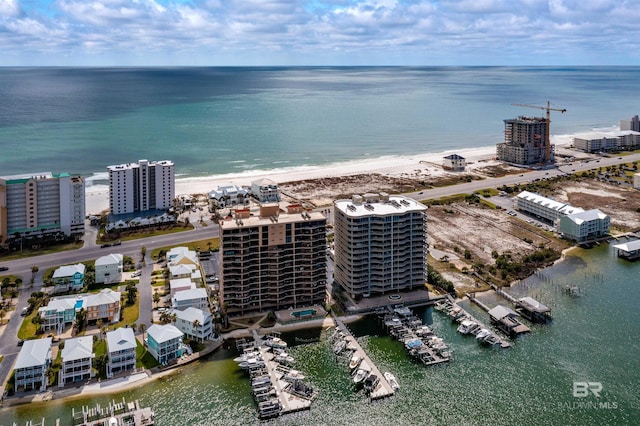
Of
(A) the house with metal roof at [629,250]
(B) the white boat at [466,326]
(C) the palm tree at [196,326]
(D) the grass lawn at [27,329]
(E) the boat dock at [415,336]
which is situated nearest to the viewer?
(E) the boat dock at [415,336]

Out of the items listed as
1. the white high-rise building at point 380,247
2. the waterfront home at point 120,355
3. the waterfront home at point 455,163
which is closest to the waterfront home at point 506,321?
the white high-rise building at point 380,247

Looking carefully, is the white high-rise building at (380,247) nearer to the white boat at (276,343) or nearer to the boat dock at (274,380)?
the white boat at (276,343)

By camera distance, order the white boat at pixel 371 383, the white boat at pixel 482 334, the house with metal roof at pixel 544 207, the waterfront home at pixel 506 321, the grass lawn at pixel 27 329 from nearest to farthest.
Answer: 1. the white boat at pixel 371 383
2. the grass lawn at pixel 27 329
3. the white boat at pixel 482 334
4. the waterfront home at pixel 506 321
5. the house with metal roof at pixel 544 207

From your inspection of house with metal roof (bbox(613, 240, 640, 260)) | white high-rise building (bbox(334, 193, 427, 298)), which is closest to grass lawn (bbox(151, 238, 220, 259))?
white high-rise building (bbox(334, 193, 427, 298))

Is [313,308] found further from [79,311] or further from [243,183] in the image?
[243,183]

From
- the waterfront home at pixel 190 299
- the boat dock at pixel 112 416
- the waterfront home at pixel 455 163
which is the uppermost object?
the waterfront home at pixel 455 163

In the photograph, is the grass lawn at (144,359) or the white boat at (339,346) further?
the white boat at (339,346)

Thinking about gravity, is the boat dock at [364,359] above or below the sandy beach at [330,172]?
below

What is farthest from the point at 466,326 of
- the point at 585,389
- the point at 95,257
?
the point at 95,257
